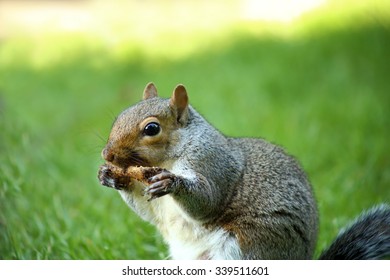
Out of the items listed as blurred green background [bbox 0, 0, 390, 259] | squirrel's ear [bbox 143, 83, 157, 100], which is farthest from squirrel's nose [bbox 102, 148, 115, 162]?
blurred green background [bbox 0, 0, 390, 259]

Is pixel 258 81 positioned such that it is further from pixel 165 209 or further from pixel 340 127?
pixel 165 209

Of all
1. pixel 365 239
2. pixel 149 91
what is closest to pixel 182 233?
pixel 149 91

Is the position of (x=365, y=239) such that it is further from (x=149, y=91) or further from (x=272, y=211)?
(x=149, y=91)

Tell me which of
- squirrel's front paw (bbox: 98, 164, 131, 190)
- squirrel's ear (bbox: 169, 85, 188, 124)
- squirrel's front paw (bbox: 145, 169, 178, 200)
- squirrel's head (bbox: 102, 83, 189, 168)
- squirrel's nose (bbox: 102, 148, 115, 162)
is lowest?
squirrel's front paw (bbox: 145, 169, 178, 200)

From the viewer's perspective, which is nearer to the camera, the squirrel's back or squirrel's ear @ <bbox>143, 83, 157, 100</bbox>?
the squirrel's back

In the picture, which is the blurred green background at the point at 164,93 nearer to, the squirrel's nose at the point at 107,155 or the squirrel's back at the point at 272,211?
the squirrel's back at the point at 272,211

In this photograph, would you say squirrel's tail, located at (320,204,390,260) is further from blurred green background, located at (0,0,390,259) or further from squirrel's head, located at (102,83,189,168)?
squirrel's head, located at (102,83,189,168)

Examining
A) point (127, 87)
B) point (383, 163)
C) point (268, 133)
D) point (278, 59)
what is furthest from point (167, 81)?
point (383, 163)
